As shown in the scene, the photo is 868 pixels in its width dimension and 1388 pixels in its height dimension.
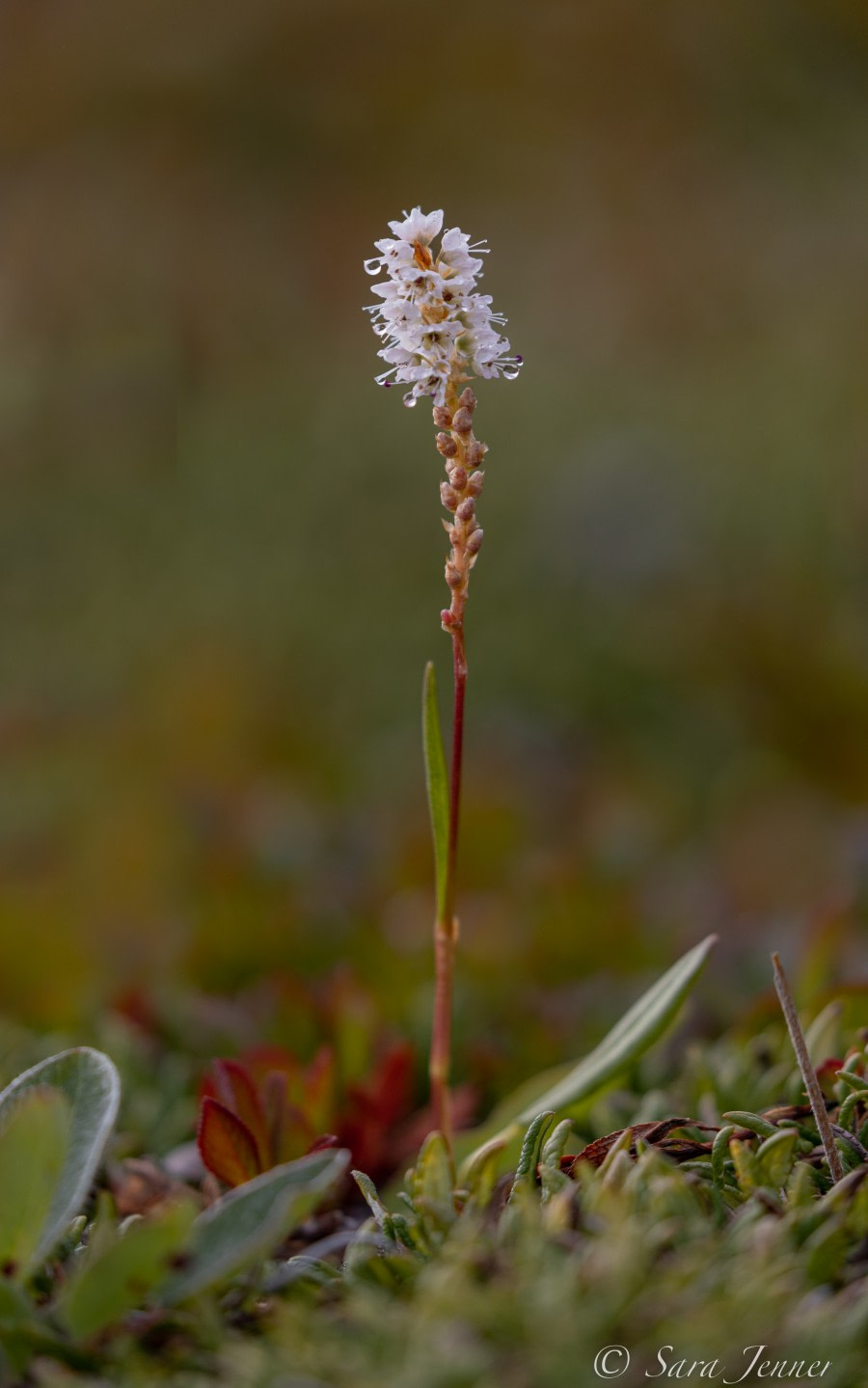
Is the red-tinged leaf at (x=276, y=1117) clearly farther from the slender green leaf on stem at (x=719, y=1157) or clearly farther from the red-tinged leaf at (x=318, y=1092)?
the slender green leaf on stem at (x=719, y=1157)

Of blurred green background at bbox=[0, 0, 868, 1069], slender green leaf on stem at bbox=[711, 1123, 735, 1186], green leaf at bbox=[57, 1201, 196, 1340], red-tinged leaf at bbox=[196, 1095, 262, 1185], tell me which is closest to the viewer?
green leaf at bbox=[57, 1201, 196, 1340]

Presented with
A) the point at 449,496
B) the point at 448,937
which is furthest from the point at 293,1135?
the point at 449,496

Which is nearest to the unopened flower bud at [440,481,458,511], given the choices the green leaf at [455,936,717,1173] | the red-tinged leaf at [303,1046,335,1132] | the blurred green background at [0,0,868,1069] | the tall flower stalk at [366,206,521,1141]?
the tall flower stalk at [366,206,521,1141]

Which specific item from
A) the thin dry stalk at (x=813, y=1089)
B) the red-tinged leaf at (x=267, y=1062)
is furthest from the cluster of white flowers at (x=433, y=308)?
the red-tinged leaf at (x=267, y=1062)

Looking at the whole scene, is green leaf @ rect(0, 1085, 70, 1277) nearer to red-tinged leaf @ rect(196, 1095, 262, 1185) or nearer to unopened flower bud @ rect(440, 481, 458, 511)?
red-tinged leaf @ rect(196, 1095, 262, 1185)

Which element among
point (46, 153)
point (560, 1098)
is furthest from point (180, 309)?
point (560, 1098)
